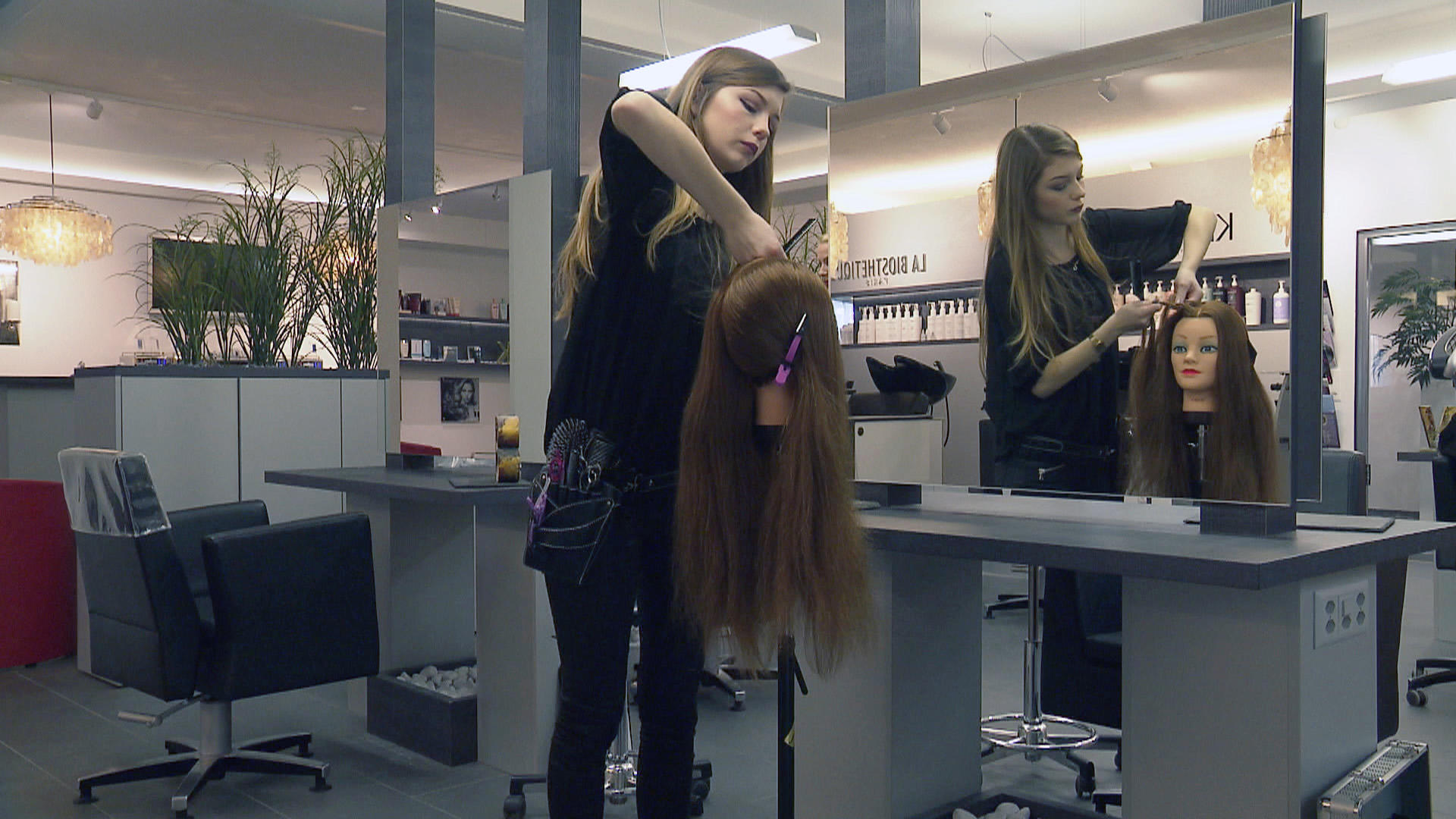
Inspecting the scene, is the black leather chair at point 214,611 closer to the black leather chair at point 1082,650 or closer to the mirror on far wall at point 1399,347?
the black leather chair at point 1082,650

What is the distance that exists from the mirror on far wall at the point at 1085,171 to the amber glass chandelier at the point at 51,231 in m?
8.18

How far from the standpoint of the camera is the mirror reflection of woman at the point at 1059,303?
6.68 ft

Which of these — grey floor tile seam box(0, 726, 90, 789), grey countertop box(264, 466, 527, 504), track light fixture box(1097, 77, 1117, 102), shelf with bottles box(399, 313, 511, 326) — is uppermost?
track light fixture box(1097, 77, 1117, 102)

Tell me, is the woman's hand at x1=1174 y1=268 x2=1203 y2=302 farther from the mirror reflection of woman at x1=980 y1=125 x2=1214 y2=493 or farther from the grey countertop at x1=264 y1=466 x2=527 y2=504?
the grey countertop at x1=264 y1=466 x2=527 y2=504

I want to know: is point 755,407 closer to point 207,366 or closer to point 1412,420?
point 207,366

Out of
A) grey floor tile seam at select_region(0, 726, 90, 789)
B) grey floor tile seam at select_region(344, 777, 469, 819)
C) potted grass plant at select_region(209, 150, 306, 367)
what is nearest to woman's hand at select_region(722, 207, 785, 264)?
grey floor tile seam at select_region(344, 777, 469, 819)

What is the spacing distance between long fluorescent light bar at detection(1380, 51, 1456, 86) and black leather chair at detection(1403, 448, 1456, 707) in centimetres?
266

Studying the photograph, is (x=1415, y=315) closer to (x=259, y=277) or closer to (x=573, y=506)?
(x=259, y=277)

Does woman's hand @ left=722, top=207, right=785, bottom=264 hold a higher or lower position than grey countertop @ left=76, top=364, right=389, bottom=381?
higher

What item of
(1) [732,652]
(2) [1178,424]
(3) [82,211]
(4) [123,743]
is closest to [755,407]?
(1) [732,652]

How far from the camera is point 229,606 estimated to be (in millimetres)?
2764

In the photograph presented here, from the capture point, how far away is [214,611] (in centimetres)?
281

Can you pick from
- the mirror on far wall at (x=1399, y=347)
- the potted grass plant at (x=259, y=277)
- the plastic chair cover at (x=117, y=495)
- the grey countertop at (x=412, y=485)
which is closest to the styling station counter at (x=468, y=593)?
the grey countertop at (x=412, y=485)

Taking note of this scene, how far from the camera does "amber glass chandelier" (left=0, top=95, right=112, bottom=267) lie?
8.79m
